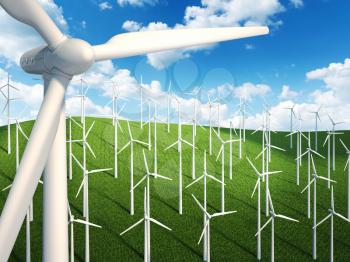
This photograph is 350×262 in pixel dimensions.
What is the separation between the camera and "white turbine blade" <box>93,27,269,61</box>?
1244 cm

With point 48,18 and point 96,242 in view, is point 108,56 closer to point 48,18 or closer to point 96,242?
point 48,18

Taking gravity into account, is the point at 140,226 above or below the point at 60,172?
below

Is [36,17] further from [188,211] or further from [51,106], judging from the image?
[188,211]

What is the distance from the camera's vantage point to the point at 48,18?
38.3ft

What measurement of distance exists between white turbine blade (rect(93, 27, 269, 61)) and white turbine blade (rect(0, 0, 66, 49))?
1008 mm

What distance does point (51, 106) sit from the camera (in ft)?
36.2

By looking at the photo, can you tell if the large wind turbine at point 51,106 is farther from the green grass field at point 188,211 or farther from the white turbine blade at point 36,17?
the green grass field at point 188,211

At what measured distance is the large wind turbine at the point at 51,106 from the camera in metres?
10.2

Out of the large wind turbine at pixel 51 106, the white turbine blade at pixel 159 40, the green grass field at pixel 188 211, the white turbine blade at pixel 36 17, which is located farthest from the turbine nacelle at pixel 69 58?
the green grass field at pixel 188 211

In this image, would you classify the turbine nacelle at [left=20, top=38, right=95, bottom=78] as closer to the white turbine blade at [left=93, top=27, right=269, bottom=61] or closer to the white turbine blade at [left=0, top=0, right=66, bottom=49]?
the white turbine blade at [left=0, top=0, right=66, bottom=49]

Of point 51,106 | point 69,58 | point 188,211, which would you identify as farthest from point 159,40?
point 188,211

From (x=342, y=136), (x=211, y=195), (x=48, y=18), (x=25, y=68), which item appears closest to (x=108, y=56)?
(x=48, y=18)

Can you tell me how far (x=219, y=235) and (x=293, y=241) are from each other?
152 inches

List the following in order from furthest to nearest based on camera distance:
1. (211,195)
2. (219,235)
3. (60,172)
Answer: (211,195) < (219,235) < (60,172)
